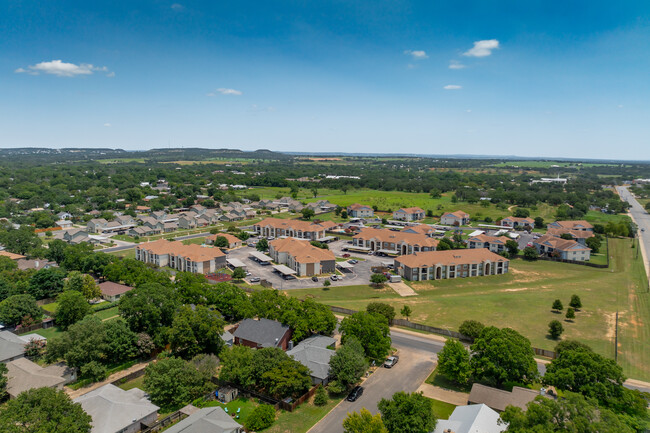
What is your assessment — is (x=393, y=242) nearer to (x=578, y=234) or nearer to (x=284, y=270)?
(x=284, y=270)

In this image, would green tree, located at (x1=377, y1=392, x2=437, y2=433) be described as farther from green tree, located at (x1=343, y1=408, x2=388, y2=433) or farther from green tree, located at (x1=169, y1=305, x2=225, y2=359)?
green tree, located at (x1=169, y1=305, x2=225, y2=359)

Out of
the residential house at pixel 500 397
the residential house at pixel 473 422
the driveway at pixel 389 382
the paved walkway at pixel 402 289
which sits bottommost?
the paved walkway at pixel 402 289

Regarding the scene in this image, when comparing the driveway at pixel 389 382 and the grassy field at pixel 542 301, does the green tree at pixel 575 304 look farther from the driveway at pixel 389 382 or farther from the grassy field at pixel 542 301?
the driveway at pixel 389 382

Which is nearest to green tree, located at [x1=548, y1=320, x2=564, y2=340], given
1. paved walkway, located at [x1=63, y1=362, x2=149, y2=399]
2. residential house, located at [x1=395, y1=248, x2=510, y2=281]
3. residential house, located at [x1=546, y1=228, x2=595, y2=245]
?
residential house, located at [x1=395, y1=248, x2=510, y2=281]

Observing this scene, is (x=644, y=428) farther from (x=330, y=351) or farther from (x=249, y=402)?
(x=249, y=402)

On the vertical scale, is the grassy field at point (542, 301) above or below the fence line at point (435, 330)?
below

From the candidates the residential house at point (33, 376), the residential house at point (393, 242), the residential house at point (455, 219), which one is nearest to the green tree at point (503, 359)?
the residential house at point (33, 376)
